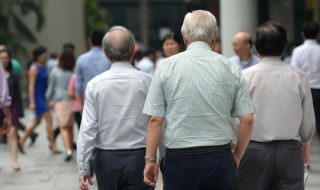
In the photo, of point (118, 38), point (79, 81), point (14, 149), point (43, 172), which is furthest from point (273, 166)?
point (14, 149)

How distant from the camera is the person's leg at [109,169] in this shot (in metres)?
6.32

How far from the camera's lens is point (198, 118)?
18.2ft

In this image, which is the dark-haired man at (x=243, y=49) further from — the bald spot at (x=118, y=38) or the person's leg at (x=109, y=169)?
the person's leg at (x=109, y=169)

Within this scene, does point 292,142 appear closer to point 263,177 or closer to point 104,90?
point 263,177

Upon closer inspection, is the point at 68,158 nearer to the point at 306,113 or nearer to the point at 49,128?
the point at 49,128

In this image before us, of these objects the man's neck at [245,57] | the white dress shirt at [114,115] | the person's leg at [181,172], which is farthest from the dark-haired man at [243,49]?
the person's leg at [181,172]

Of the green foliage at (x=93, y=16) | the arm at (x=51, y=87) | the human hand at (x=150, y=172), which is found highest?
the human hand at (x=150, y=172)

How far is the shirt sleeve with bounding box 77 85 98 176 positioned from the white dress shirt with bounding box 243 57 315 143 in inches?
42.3

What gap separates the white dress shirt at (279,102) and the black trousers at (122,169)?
809mm

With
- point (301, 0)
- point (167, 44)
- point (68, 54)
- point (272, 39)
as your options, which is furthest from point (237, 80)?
point (301, 0)

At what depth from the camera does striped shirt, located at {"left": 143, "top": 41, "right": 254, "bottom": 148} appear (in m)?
5.55

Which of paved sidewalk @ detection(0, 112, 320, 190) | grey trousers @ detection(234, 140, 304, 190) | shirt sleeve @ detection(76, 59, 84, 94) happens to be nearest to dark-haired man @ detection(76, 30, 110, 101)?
shirt sleeve @ detection(76, 59, 84, 94)

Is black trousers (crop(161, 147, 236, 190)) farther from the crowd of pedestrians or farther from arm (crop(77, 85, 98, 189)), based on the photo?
arm (crop(77, 85, 98, 189))

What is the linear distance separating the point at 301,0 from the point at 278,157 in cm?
2816
